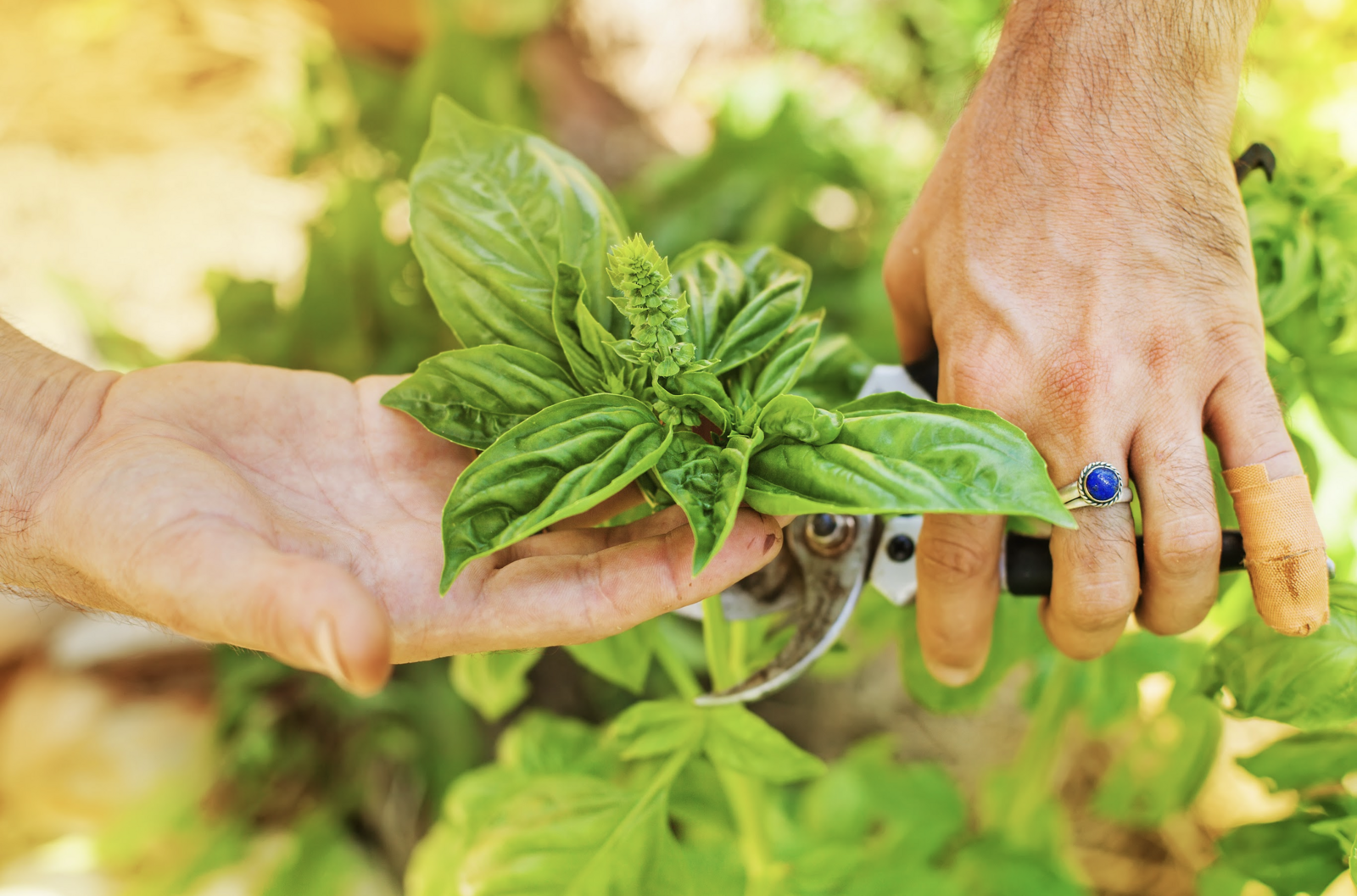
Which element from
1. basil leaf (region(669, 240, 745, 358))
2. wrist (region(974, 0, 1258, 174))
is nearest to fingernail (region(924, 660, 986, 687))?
basil leaf (region(669, 240, 745, 358))

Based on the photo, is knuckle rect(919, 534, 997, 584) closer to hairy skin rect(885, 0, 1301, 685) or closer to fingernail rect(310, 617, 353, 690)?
hairy skin rect(885, 0, 1301, 685)

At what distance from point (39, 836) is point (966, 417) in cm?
197

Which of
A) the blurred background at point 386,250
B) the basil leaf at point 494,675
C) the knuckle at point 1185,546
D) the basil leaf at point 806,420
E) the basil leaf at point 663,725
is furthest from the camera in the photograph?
the blurred background at point 386,250

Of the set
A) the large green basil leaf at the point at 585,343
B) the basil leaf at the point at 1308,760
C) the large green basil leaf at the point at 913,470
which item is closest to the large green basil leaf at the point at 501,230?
the large green basil leaf at the point at 585,343

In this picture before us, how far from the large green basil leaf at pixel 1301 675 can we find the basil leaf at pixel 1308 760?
12 cm

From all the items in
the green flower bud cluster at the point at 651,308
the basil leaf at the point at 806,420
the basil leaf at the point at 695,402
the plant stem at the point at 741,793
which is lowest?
the plant stem at the point at 741,793

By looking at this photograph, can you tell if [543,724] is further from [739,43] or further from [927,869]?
[739,43]

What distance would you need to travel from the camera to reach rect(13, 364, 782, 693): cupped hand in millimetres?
574

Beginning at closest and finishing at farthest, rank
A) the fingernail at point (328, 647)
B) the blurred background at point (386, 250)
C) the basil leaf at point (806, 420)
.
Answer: the fingernail at point (328, 647)
the basil leaf at point (806, 420)
the blurred background at point (386, 250)

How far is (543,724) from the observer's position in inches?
44.5

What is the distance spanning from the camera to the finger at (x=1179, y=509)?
75 centimetres

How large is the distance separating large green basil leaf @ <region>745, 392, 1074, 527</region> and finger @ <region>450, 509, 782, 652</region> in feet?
0.18

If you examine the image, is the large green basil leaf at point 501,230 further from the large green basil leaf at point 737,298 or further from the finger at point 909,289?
the finger at point 909,289

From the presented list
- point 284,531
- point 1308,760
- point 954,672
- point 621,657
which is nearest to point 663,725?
point 621,657
